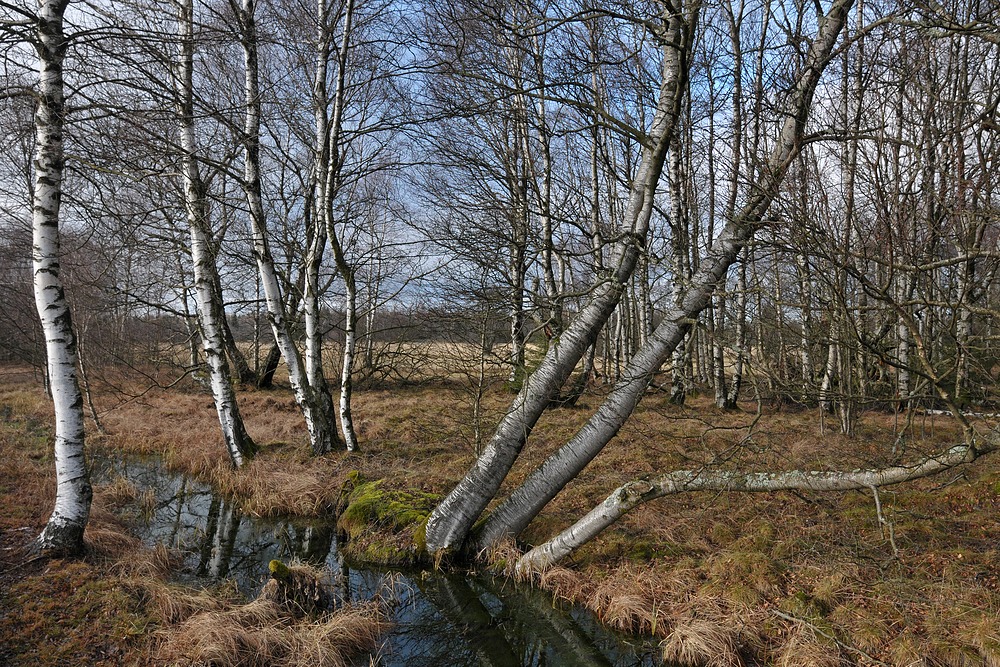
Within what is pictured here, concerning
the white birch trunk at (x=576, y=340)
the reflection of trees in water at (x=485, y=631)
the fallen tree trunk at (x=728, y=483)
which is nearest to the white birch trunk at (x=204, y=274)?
the white birch trunk at (x=576, y=340)

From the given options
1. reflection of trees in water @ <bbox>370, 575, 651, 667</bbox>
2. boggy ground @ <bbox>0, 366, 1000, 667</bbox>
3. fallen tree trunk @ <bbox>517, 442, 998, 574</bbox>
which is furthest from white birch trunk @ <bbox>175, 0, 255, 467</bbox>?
fallen tree trunk @ <bbox>517, 442, 998, 574</bbox>

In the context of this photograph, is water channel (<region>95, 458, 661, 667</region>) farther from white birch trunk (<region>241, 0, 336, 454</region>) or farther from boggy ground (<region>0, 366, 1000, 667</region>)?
white birch trunk (<region>241, 0, 336, 454</region>)

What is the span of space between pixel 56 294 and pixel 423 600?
4.35 m

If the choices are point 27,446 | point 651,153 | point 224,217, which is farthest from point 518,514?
point 27,446

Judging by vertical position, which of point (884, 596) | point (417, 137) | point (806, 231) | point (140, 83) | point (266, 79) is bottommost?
point (884, 596)

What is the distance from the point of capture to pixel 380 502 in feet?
23.9

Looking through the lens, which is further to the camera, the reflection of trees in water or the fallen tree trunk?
the reflection of trees in water

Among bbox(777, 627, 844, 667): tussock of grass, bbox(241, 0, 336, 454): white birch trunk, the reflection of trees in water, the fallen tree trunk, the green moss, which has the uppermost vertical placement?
bbox(241, 0, 336, 454): white birch trunk

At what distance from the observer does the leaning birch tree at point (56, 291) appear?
4.86 metres

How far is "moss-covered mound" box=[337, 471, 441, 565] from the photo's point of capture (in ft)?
21.0

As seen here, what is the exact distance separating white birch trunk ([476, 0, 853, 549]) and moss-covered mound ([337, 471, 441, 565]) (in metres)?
0.86

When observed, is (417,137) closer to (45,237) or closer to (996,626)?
(45,237)

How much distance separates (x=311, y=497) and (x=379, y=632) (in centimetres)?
341

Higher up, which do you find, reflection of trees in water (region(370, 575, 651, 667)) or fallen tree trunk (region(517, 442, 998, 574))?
fallen tree trunk (region(517, 442, 998, 574))
